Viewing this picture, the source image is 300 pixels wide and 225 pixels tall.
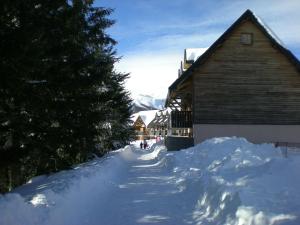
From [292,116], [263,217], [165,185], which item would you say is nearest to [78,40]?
[165,185]

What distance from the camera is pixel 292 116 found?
29.2 m

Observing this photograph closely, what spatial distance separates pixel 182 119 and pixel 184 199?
17.9 meters

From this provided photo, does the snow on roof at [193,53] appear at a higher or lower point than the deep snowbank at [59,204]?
higher

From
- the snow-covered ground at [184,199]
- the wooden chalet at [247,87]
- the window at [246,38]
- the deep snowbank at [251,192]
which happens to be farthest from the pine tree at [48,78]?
the window at [246,38]

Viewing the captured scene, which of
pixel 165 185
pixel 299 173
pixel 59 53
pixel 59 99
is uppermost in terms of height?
pixel 59 53

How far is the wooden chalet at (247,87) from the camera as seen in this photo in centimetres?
2852

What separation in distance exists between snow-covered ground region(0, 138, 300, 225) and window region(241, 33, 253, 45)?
48.6 ft

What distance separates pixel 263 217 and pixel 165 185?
29.2 ft

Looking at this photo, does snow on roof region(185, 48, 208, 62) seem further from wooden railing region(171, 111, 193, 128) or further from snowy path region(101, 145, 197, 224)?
snowy path region(101, 145, 197, 224)

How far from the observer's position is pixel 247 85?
28.9m

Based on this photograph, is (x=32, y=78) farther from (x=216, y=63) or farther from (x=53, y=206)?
(x=216, y=63)

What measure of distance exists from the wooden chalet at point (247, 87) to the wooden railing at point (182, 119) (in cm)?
79

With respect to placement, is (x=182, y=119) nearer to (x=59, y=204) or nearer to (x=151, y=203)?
(x=151, y=203)

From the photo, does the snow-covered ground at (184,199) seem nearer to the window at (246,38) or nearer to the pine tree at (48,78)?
the pine tree at (48,78)
